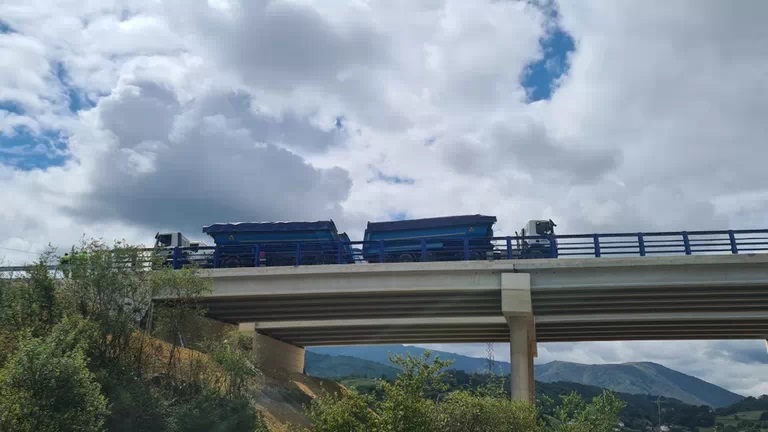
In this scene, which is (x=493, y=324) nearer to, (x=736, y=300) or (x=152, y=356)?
(x=736, y=300)

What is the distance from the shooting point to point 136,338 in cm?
2595

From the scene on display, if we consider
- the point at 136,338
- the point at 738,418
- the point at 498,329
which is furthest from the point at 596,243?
the point at 738,418

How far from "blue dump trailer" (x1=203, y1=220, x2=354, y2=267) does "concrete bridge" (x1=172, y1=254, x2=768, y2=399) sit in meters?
2.81

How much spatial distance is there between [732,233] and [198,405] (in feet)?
80.7

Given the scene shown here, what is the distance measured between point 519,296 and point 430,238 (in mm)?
7092

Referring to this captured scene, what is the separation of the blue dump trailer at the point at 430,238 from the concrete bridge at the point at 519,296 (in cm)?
292

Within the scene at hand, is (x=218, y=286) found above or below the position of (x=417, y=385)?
above

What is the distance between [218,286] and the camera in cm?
3306

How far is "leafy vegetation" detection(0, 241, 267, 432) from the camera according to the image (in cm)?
2228

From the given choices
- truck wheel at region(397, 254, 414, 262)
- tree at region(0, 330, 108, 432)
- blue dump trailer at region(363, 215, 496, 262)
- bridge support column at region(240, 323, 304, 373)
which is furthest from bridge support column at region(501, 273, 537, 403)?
tree at region(0, 330, 108, 432)

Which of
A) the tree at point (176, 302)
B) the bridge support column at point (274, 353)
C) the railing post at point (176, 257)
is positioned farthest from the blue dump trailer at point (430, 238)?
the tree at point (176, 302)

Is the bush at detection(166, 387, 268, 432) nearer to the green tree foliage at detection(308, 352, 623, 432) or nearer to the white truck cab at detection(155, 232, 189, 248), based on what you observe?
the green tree foliage at detection(308, 352, 623, 432)

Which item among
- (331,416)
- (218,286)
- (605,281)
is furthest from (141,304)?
(605,281)

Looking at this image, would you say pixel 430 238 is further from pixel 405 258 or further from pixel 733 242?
pixel 733 242
